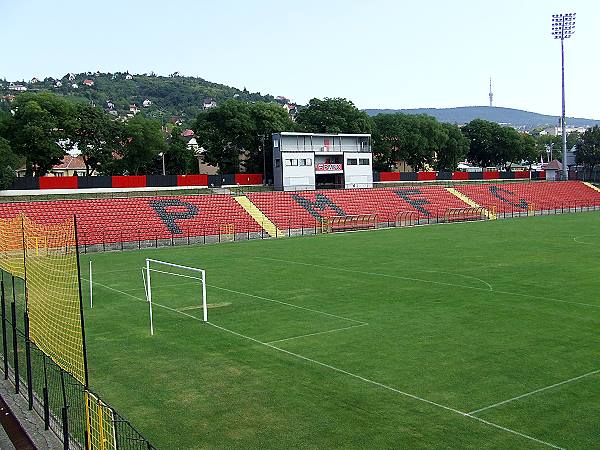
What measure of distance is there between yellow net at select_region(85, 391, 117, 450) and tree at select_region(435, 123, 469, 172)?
87.7 meters

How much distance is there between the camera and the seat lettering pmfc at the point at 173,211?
4947 centimetres

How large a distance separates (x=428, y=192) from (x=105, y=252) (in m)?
39.8

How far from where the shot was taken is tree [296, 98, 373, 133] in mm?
84125

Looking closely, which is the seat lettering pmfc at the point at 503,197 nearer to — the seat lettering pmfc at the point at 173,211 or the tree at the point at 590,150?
the tree at the point at 590,150

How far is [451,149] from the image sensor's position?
95000 mm

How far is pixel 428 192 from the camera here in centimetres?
7019

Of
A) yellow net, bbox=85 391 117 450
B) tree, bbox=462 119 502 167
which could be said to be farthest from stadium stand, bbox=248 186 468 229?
yellow net, bbox=85 391 117 450

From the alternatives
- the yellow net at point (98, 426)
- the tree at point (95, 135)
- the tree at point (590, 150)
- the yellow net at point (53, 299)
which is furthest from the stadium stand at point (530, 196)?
the yellow net at point (98, 426)

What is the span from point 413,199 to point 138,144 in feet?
102

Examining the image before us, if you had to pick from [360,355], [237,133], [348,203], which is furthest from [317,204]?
[360,355]

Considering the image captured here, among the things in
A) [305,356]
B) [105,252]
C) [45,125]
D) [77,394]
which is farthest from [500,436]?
[45,125]

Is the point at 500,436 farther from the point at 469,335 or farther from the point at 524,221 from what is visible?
the point at 524,221

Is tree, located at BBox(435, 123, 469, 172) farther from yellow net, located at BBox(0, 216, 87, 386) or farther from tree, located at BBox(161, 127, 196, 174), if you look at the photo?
yellow net, located at BBox(0, 216, 87, 386)

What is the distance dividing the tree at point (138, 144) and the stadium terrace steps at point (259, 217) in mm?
19132
